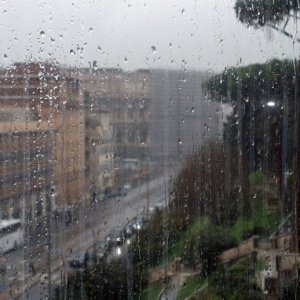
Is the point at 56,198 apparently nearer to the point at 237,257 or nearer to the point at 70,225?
the point at 70,225

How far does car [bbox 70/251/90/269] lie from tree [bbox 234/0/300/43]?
1.07 metres

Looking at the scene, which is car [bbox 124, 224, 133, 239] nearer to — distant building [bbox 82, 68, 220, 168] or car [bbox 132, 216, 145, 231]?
car [bbox 132, 216, 145, 231]

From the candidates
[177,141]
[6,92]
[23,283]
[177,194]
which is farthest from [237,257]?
[6,92]

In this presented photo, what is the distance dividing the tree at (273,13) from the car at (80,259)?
1.07 metres

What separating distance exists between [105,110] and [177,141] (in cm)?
29

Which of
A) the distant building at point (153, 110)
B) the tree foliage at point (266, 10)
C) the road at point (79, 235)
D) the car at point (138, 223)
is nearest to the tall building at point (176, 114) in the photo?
the distant building at point (153, 110)

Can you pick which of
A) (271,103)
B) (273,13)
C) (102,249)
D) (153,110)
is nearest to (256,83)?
(271,103)

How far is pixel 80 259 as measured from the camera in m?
1.93

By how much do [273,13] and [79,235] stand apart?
3.73ft

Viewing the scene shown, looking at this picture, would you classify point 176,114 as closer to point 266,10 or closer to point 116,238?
point 116,238

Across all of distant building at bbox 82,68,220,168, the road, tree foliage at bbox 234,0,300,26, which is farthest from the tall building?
tree foliage at bbox 234,0,300,26

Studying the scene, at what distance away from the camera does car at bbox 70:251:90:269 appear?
1.92m

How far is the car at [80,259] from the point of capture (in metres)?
1.92

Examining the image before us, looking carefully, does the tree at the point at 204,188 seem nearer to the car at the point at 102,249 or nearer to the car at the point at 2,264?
the car at the point at 102,249
